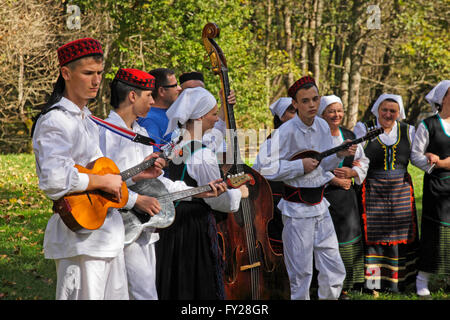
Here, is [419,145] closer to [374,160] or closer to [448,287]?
[374,160]

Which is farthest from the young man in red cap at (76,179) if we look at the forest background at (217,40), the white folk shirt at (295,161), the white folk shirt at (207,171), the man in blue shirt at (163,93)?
the forest background at (217,40)

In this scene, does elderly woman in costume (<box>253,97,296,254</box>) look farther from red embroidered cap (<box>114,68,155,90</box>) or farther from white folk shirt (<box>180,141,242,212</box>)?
red embroidered cap (<box>114,68,155,90</box>)

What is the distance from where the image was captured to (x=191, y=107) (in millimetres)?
4559

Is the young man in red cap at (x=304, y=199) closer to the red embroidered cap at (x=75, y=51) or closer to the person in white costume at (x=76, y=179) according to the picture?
the person in white costume at (x=76, y=179)

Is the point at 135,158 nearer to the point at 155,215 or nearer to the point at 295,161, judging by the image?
the point at 155,215

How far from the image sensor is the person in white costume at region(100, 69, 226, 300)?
4.04 meters

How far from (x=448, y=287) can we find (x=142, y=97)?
4.11m

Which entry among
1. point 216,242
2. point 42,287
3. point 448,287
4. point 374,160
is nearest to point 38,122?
point 216,242

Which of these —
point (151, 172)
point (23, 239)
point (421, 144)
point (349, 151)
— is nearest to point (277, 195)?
point (349, 151)

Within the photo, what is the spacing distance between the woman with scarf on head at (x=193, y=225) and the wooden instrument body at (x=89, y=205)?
36.1 inches

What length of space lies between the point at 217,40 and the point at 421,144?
9304mm

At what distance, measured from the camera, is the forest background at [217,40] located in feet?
48.0

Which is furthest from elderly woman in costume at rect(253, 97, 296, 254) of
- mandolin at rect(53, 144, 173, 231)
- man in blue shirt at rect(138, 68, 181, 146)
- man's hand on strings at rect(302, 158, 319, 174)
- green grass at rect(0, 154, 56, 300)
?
mandolin at rect(53, 144, 173, 231)

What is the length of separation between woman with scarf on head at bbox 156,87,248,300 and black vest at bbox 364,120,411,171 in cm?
224
